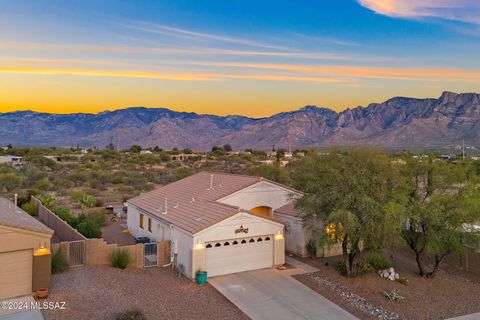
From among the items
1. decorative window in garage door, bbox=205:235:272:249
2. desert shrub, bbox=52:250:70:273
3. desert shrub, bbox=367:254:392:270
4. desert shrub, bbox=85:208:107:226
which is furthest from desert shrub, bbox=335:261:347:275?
desert shrub, bbox=85:208:107:226

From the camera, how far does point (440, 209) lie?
18.9 metres

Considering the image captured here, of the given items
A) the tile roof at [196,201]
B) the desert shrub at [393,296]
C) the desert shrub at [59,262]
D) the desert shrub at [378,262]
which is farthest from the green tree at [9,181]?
the desert shrub at [393,296]

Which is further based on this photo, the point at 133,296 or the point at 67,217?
the point at 67,217

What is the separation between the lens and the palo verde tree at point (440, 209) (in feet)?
61.9

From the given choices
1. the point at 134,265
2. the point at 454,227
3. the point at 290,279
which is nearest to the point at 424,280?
the point at 454,227

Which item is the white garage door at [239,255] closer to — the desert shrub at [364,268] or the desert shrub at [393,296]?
the desert shrub at [364,268]

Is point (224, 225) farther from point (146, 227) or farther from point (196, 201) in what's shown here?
point (146, 227)

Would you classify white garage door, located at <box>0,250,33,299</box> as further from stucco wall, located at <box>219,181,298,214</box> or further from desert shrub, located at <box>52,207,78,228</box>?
stucco wall, located at <box>219,181,298,214</box>

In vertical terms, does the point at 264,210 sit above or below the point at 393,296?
above

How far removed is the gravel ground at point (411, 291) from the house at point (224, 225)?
7.84 ft

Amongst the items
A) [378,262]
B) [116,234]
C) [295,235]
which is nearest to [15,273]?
[116,234]

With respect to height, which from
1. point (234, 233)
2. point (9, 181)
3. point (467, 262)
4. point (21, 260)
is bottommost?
point (467, 262)

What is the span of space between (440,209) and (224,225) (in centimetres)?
930

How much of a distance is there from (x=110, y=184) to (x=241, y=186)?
3410cm
